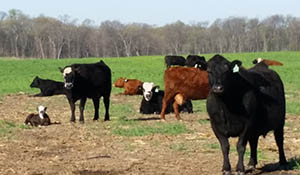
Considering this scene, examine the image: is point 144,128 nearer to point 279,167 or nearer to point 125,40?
point 279,167

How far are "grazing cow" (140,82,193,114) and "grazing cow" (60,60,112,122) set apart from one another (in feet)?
5.56

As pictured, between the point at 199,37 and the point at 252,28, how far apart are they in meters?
→ 17.6

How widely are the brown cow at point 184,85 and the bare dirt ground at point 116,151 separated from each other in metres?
1.27

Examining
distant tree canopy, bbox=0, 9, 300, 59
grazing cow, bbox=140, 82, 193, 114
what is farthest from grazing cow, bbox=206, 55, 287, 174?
distant tree canopy, bbox=0, 9, 300, 59

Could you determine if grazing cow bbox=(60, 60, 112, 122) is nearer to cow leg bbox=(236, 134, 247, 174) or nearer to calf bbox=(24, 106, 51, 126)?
calf bbox=(24, 106, 51, 126)

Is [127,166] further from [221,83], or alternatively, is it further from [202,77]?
[202,77]

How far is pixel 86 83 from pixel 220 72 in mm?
8565

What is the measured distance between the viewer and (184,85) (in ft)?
50.2

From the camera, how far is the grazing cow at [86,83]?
14867 millimetres

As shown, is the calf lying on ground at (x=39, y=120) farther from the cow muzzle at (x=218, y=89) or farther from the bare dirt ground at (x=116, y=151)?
the cow muzzle at (x=218, y=89)

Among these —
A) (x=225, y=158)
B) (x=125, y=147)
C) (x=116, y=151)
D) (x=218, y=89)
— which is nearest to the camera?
(x=218, y=89)


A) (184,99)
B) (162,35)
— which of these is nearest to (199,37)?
(162,35)

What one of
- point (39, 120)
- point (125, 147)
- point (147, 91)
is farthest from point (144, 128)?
point (147, 91)

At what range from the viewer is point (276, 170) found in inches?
310
